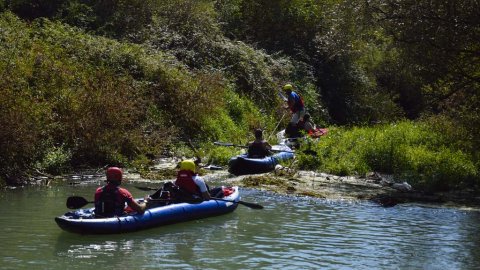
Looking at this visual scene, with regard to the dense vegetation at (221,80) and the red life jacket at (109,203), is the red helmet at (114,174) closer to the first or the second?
the red life jacket at (109,203)

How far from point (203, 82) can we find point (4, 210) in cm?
1077

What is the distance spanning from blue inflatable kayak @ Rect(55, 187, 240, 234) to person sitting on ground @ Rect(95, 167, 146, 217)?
0.16 metres

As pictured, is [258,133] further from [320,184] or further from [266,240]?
[266,240]

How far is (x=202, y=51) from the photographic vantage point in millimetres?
27766

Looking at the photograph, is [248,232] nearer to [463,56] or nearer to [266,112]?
[463,56]

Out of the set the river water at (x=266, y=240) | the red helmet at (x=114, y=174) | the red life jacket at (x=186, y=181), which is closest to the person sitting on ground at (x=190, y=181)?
the red life jacket at (x=186, y=181)

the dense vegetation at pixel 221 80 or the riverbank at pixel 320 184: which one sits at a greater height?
the dense vegetation at pixel 221 80

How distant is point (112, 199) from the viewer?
1258cm

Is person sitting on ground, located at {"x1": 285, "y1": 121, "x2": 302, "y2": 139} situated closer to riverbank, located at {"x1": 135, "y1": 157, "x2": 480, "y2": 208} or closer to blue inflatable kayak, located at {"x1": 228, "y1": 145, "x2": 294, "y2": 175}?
riverbank, located at {"x1": 135, "y1": 157, "x2": 480, "y2": 208}

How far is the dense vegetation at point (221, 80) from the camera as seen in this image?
18266mm

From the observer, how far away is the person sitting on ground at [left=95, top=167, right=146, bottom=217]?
12438 millimetres

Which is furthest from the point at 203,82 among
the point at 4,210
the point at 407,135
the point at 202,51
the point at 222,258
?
the point at 222,258

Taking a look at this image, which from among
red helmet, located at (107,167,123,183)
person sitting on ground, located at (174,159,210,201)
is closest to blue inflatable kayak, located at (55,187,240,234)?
person sitting on ground, located at (174,159,210,201)

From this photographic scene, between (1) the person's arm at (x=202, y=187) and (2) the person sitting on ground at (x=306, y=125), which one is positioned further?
(2) the person sitting on ground at (x=306, y=125)
